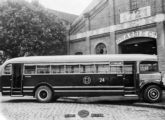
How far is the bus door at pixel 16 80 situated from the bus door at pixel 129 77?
5649 millimetres

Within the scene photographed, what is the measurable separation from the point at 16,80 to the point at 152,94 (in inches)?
287

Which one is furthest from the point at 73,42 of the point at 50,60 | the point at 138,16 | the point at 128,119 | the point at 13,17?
the point at 128,119

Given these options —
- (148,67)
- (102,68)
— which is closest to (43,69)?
(102,68)

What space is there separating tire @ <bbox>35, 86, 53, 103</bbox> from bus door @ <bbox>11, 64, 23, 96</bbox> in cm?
100

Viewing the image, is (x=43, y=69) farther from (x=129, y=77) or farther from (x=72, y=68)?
(x=129, y=77)

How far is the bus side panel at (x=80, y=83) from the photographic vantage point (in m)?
12.7

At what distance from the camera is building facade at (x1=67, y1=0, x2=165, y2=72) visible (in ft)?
55.5

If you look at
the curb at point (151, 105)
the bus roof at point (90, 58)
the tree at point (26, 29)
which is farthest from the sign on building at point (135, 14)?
the curb at point (151, 105)

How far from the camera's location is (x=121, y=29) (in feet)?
63.2

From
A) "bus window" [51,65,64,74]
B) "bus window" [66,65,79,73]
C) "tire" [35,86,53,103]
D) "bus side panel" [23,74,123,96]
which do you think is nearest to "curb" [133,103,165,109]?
"bus side panel" [23,74,123,96]

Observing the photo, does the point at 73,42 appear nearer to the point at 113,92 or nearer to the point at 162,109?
the point at 113,92

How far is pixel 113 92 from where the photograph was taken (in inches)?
499

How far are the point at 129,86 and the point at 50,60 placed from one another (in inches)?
175

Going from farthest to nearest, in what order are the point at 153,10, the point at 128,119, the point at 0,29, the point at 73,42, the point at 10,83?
the point at 73,42
the point at 0,29
the point at 153,10
the point at 10,83
the point at 128,119
